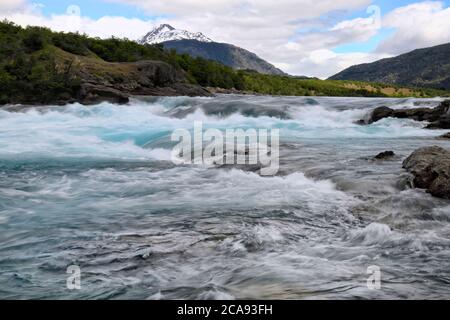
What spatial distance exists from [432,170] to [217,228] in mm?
4915

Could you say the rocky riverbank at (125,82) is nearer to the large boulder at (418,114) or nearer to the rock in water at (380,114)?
the rock in water at (380,114)

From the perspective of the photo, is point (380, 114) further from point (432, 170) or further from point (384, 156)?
point (432, 170)

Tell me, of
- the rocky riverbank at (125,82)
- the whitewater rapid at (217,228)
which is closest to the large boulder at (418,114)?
the whitewater rapid at (217,228)

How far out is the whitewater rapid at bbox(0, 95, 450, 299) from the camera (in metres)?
5.45

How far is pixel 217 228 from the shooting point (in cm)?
752

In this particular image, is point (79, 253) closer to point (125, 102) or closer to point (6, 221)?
point (6, 221)

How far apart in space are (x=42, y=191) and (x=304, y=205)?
18.6 ft

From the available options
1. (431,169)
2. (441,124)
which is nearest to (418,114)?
(441,124)

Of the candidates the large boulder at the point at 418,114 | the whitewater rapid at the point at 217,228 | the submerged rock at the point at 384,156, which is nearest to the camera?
the whitewater rapid at the point at 217,228

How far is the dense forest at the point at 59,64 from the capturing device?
136 ft

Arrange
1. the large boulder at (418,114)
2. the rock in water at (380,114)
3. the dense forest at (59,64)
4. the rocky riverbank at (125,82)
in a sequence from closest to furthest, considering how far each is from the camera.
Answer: the large boulder at (418,114), the rock in water at (380,114), the rocky riverbank at (125,82), the dense forest at (59,64)

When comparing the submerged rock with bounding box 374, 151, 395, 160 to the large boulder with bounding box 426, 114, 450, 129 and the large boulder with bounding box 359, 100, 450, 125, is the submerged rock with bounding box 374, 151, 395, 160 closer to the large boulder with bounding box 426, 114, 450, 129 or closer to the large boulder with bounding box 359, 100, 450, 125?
the large boulder with bounding box 426, 114, 450, 129

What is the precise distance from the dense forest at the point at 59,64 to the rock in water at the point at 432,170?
34723mm

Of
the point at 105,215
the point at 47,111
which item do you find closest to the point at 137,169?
the point at 105,215
